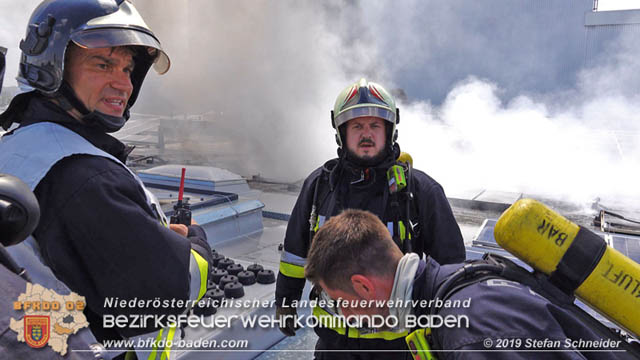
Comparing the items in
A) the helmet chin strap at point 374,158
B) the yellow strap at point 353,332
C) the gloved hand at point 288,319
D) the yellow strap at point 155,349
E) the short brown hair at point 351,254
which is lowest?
the gloved hand at point 288,319

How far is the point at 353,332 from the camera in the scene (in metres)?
1.76

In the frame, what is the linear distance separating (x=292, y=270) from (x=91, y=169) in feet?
3.90

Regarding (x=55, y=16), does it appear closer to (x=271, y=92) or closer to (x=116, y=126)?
(x=116, y=126)

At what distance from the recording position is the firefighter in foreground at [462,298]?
946 mm

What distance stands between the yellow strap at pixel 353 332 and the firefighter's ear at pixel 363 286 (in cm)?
48

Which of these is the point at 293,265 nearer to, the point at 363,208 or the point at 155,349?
the point at 363,208

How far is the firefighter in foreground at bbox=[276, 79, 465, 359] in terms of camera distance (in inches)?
73.9

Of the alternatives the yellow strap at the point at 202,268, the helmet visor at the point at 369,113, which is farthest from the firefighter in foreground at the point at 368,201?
the yellow strap at the point at 202,268

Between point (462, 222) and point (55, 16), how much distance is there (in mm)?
5414

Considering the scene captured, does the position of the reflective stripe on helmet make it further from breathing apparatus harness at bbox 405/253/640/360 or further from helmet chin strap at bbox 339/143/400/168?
breathing apparatus harness at bbox 405/253/640/360

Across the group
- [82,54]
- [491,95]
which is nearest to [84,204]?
[82,54]

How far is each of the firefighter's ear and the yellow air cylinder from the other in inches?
16.2

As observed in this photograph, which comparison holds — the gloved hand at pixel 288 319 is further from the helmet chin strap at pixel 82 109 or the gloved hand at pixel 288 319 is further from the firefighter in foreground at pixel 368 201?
the helmet chin strap at pixel 82 109

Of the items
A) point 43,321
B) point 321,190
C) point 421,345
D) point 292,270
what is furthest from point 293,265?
point 43,321
